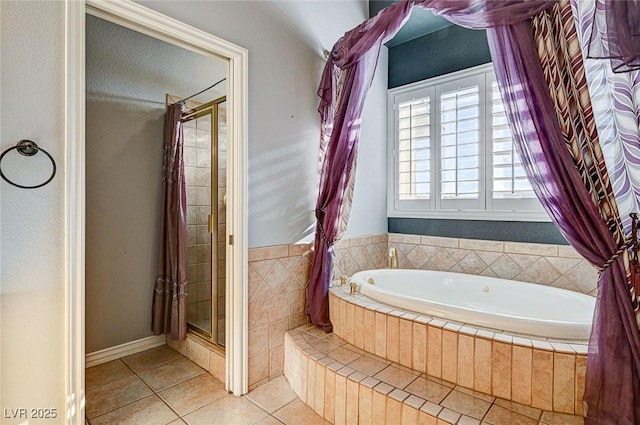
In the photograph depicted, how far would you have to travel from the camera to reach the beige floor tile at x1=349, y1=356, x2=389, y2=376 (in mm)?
1795

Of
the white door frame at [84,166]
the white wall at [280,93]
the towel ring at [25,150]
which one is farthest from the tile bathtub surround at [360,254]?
the towel ring at [25,150]

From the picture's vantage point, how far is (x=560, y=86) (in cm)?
150

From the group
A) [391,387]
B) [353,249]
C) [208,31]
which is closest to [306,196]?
[353,249]

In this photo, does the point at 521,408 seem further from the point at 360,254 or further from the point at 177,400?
the point at 177,400

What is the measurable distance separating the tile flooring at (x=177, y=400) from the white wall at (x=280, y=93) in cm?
95

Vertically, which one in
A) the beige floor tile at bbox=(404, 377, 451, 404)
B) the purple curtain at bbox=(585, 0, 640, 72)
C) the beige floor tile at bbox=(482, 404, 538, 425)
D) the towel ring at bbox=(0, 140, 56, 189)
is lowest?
the beige floor tile at bbox=(482, 404, 538, 425)

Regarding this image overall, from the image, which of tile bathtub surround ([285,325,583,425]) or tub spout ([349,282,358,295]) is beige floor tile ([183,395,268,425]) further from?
tub spout ([349,282,358,295])

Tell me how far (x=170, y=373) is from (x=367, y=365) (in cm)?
144

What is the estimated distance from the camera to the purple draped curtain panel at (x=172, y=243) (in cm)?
265

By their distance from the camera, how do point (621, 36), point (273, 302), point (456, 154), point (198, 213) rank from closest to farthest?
point (621, 36) → point (273, 302) → point (198, 213) → point (456, 154)

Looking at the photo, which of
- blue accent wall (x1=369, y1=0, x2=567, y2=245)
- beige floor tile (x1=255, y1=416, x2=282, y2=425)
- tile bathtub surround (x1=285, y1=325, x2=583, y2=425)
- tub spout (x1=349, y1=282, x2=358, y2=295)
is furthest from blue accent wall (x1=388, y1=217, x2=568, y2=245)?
beige floor tile (x1=255, y1=416, x2=282, y2=425)

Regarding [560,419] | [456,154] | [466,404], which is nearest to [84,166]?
[466,404]

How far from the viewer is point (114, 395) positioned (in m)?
2.08

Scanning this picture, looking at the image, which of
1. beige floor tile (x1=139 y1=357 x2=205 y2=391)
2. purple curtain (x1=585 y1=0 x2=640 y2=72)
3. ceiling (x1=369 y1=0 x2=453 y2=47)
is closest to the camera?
purple curtain (x1=585 y1=0 x2=640 y2=72)
